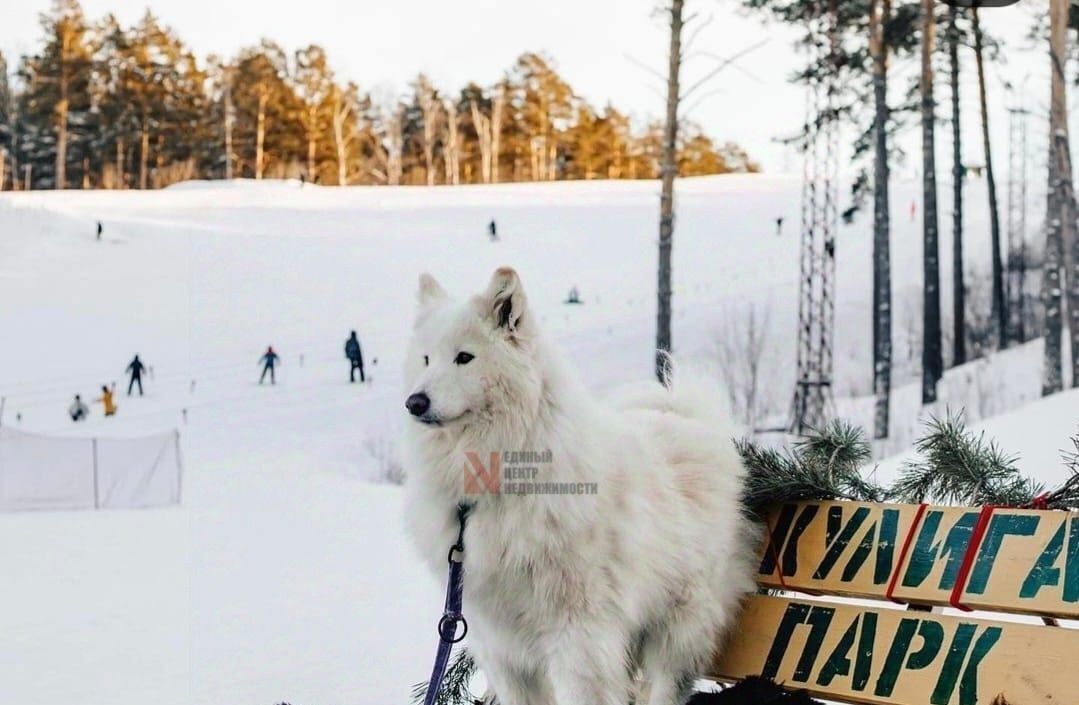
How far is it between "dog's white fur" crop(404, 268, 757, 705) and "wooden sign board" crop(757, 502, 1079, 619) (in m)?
0.34

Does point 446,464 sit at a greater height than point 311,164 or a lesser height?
lesser

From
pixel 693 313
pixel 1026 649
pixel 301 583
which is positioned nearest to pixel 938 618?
pixel 1026 649

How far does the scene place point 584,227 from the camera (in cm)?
3253

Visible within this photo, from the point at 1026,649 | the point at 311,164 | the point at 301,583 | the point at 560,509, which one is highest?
the point at 311,164

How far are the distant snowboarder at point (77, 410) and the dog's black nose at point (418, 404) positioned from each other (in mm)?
15697

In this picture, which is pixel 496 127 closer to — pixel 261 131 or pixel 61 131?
pixel 261 131

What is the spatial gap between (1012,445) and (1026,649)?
4.77 m

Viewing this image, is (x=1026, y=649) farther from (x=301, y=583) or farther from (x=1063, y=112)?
(x=1063, y=112)

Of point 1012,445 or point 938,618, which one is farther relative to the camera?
point 1012,445

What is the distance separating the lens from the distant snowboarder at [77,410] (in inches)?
648

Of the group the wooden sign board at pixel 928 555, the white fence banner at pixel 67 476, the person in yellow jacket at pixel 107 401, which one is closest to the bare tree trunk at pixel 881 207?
the white fence banner at pixel 67 476

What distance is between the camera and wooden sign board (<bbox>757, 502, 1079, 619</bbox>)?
2.51 m

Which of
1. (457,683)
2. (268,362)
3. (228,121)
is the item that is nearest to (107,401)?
(268,362)

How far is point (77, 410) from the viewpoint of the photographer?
16531 mm
